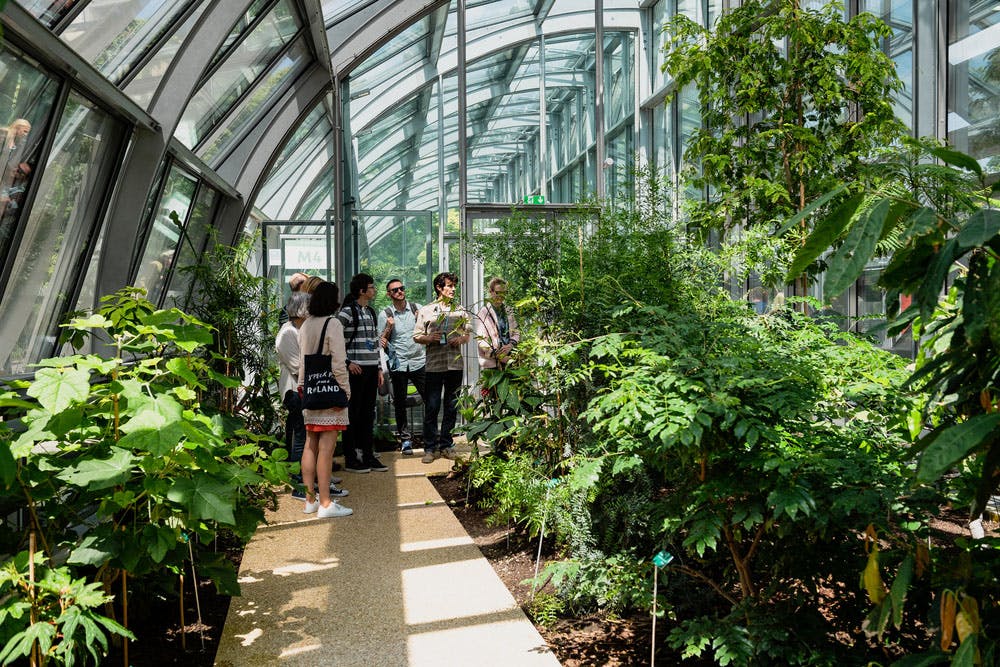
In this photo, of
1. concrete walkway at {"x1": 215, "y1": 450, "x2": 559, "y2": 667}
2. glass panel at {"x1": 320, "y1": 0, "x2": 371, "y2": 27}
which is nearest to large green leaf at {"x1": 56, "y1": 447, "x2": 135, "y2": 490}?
concrete walkway at {"x1": 215, "y1": 450, "x2": 559, "y2": 667}

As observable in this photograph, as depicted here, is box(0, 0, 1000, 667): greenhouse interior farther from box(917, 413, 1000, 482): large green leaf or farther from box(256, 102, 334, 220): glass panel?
box(256, 102, 334, 220): glass panel

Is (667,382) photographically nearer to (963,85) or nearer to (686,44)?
(686,44)

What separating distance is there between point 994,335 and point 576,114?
9.57 m

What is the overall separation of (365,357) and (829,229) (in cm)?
564

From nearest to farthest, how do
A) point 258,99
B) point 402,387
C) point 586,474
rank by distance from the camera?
point 586,474
point 402,387
point 258,99

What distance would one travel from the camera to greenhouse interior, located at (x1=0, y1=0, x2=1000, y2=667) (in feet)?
7.14

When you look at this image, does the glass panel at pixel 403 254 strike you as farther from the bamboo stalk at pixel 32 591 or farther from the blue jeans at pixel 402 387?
the bamboo stalk at pixel 32 591

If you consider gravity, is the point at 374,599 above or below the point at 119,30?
below

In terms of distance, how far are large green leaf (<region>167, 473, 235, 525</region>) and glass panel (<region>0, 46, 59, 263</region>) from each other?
2.35 metres

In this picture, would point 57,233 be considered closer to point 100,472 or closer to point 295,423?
point 295,423

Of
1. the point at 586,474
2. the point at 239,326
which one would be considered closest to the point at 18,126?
the point at 239,326

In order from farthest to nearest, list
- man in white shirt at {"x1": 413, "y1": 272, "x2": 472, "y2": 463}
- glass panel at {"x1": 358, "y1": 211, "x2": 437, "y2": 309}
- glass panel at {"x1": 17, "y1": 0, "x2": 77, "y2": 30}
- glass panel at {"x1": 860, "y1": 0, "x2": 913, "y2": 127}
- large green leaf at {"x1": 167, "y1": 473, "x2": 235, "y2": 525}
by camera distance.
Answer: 1. glass panel at {"x1": 358, "y1": 211, "x2": 437, "y2": 309}
2. man in white shirt at {"x1": 413, "y1": 272, "x2": 472, "y2": 463}
3. glass panel at {"x1": 860, "y1": 0, "x2": 913, "y2": 127}
4. glass panel at {"x1": 17, "y1": 0, "x2": 77, "y2": 30}
5. large green leaf at {"x1": 167, "y1": 473, "x2": 235, "y2": 525}

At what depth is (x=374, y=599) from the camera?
3826 mm

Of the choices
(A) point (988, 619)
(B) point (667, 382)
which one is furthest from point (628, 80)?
(A) point (988, 619)
